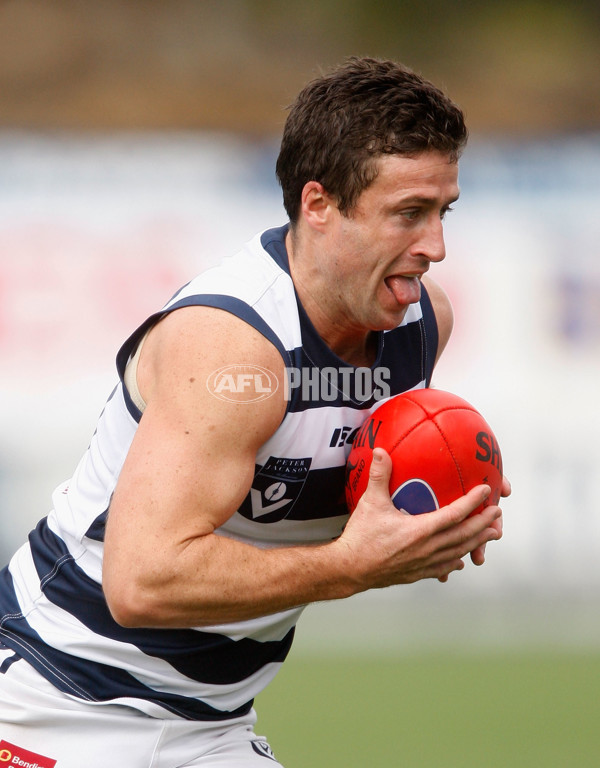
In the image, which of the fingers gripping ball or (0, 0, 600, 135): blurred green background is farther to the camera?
(0, 0, 600, 135): blurred green background

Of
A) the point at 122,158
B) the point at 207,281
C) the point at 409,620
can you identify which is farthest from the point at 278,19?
the point at 207,281

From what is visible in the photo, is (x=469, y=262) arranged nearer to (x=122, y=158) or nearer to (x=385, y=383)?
(x=122, y=158)

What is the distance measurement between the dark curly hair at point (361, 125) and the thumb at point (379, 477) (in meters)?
0.69

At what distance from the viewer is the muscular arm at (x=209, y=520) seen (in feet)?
7.73

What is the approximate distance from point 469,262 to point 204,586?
223 inches

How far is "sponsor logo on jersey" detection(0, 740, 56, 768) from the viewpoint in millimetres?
2723

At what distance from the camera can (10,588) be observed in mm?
3012

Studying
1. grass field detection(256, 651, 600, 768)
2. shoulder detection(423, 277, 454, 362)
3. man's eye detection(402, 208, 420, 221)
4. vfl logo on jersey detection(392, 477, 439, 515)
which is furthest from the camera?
grass field detection(256, 651, 600, 768)

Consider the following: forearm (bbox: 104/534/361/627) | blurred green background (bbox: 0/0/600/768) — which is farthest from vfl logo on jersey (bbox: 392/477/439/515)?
blurred green background (bbox: 0/0/600/768)

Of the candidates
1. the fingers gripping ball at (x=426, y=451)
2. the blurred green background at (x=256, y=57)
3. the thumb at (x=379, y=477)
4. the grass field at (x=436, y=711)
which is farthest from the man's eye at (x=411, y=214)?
the blurred green background at (x=256, y=57)

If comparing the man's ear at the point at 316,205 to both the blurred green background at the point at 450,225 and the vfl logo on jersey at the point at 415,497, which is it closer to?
the vfl logo on jersey at the point at 415,497

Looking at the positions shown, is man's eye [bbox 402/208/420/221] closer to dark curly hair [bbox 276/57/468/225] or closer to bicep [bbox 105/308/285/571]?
dark curly hair [bbox 276/57/468/225]

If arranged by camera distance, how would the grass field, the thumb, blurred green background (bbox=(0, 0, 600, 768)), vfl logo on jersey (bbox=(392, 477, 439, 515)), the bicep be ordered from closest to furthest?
the bicep, the thumb, vfl logo on jersey (bbox=(392, 477, 439, 515)), the grass field, blurred green background (bbox=(0, 0, 600, 768))

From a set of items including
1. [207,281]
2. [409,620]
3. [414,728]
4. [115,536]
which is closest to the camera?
[115,536]
